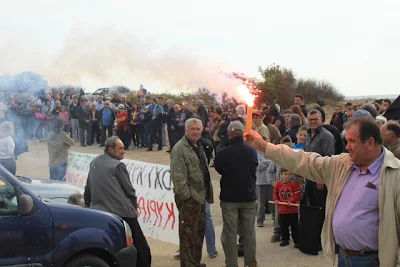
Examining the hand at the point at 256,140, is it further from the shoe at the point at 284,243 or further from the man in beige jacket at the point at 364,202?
the shoe at the point at 284,243

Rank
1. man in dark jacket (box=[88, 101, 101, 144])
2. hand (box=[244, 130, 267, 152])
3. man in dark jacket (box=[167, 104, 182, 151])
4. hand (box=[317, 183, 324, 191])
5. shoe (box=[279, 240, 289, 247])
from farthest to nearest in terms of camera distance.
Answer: man in dark jacket (box=[88, 101, 101, 144]) → man in dark jacket (box=[167, 104, 182, 151]) → shoe (box=[279, 240, 289, 247]) → hand (box=[317, 183, 324, 191]) → hand (box=[244, 130, 267, 152])

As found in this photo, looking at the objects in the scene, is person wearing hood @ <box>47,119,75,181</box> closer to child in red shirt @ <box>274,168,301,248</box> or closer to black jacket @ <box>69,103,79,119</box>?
child in red shirt @ <box>274,168,301,248</box>

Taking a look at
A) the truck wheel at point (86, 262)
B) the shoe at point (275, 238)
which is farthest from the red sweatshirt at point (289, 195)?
the truck wheel at point (86, 262)

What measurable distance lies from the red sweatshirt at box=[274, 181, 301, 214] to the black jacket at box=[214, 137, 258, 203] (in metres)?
1.20

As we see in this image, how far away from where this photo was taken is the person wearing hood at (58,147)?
1033 cm

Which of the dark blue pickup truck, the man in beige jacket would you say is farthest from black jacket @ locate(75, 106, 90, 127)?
the man in beige jacket

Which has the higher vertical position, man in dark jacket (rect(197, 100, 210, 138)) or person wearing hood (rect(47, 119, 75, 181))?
man in dark jacket (rect(197, 100, 210, 138))

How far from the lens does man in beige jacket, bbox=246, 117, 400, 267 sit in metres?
3.20

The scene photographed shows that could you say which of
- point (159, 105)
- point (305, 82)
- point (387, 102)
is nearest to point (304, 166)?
point (387, 102)

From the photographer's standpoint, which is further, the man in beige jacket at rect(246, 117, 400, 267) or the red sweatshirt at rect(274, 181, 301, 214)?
the red sweatshirt at rect(274, 181, 301, 214)

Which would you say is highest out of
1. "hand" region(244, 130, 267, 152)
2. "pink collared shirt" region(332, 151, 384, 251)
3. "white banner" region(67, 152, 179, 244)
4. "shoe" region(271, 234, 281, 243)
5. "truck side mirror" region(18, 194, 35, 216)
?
"hand" region(244, 130, 267, 152)

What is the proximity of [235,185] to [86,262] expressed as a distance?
222 centimetres

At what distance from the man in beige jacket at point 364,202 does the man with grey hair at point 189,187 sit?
260 cm

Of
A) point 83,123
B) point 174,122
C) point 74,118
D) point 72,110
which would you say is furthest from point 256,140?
point 74,118
